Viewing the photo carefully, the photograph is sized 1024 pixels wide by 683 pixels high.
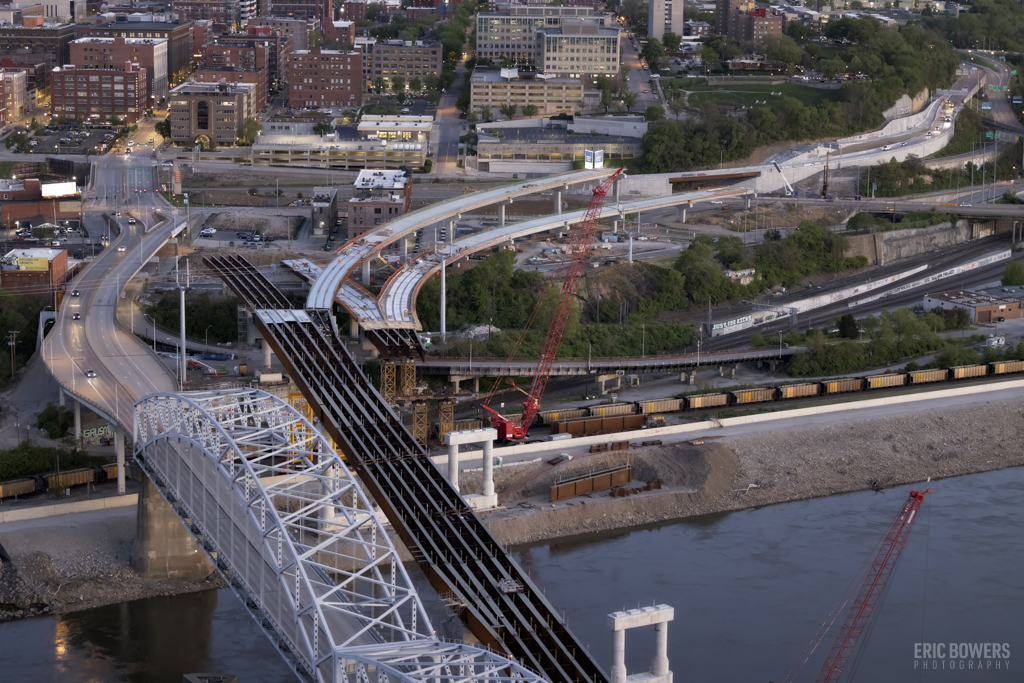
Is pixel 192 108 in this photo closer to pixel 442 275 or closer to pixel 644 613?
pixel 442 275

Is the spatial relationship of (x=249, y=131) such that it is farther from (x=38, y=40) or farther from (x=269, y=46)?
(x=38, y=40)

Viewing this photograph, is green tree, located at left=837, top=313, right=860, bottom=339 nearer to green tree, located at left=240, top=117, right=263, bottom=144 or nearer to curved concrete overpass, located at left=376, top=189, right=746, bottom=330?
curved concrete overpass, located at left=376, top=189, right=746, bottom=330

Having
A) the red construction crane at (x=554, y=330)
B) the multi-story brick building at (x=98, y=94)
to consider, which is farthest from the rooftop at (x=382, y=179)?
the multi-story brick building at (x=98, y=94)

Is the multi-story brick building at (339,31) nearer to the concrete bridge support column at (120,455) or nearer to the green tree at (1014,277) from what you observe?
Answer: the green tree at (1014,277)

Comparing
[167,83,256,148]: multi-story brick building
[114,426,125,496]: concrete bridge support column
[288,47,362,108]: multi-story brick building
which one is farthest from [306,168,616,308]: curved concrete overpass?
[288,47,362,108]: multi-story brick building

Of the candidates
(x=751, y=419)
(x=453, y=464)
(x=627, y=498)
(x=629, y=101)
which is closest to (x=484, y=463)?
(x=453, y=464)
